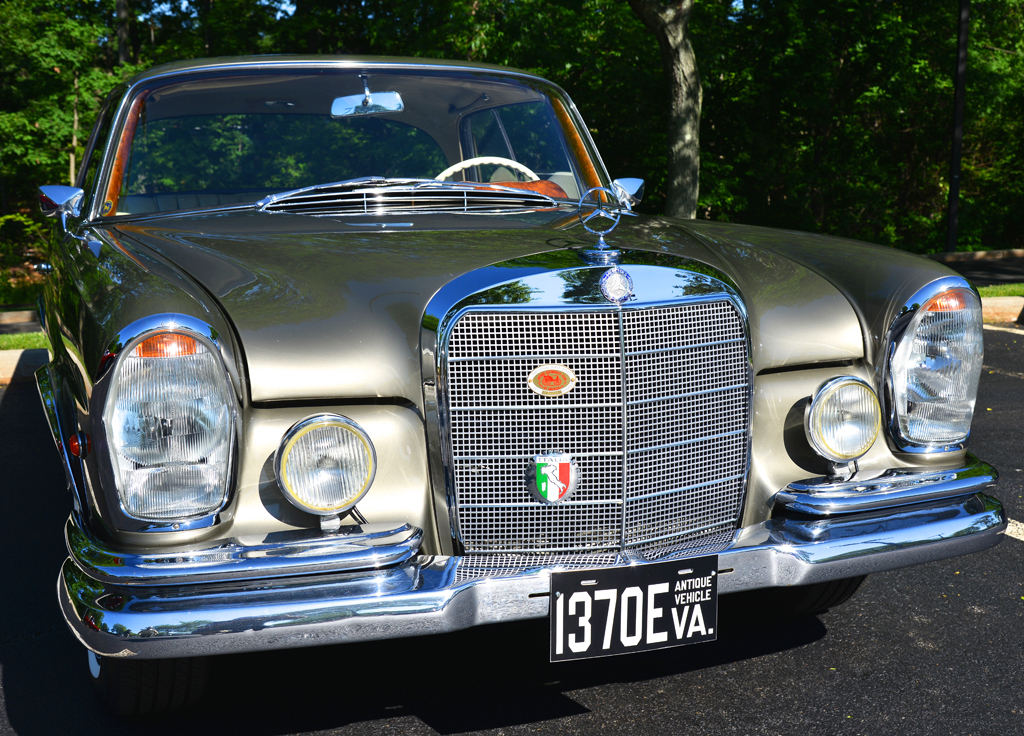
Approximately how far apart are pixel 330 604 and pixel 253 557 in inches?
7.3

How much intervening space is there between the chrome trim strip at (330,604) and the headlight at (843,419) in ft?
0.95

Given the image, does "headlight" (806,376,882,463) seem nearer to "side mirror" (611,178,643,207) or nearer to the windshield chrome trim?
"side mirror" (611,178,643,207)

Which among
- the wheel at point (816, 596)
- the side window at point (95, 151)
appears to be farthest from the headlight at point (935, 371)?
the side window at point (95, 151)

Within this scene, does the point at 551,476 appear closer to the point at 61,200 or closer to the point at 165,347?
the point at 165,347

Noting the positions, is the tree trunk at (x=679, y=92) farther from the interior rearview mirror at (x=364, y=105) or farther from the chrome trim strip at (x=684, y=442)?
the chrome trim strip at (x=684, y=442)

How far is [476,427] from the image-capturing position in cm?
199

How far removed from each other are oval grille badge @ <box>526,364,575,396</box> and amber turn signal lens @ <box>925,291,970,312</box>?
3.50 ft

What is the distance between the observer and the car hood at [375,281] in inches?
75.6

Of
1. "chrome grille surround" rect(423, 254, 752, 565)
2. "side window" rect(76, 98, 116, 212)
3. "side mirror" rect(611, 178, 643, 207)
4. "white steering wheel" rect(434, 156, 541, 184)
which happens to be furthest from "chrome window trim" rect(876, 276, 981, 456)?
"side window" rect(76, 98, 116, 212)

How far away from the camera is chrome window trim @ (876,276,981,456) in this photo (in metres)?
2.33

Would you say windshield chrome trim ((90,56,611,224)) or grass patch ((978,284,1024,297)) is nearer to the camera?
windshield chrome trim ((90,56,611,224))

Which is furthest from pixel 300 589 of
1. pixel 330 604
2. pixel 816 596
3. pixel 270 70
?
pixel 270 70

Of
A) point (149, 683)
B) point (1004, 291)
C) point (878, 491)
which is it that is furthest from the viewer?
point (1004, 291)

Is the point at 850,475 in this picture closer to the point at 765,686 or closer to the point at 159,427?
the point at 765,686
